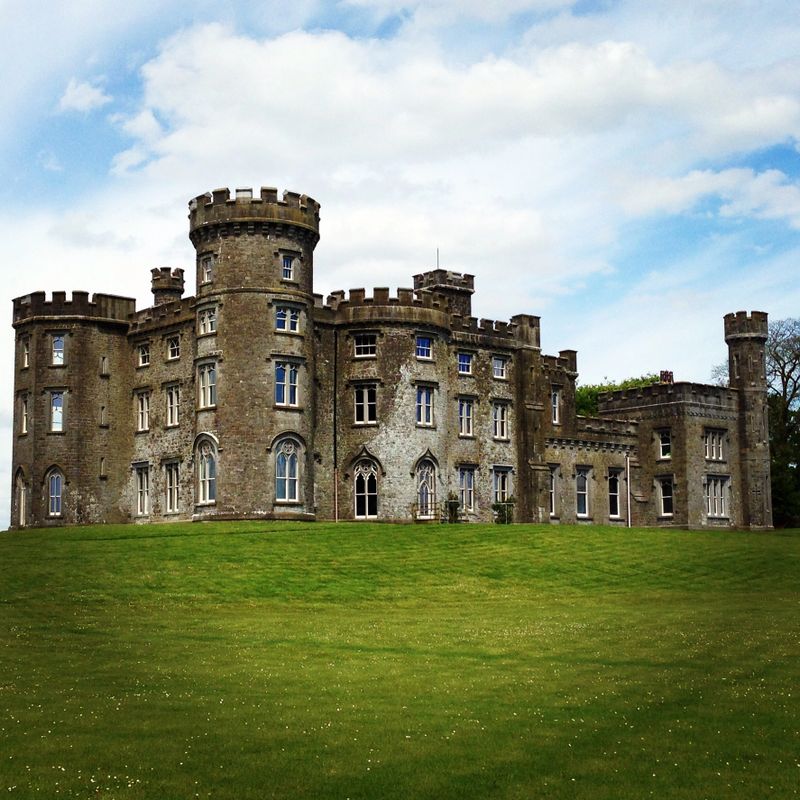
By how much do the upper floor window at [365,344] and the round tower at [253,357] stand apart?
129 inches

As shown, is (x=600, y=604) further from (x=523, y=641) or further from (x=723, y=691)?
(x=723, y=691)

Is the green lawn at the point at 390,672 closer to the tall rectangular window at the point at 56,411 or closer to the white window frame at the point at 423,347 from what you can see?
the white window frame at the point at 423,347

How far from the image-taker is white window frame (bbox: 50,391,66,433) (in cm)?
6562

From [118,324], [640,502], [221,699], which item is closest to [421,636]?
[221,699]

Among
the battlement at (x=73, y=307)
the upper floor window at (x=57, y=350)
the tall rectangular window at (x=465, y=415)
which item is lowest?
the tall rectangular window at (x=465, y=415)

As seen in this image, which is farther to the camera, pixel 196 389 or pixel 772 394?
pixel 772 394

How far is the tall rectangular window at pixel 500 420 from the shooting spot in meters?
68.8

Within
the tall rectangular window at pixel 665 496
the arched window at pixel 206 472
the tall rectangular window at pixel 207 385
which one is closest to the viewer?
the arched window at pixel 206 472

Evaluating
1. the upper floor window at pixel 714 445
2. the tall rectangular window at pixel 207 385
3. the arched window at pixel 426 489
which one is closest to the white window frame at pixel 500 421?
the arched window at pixel 426 489

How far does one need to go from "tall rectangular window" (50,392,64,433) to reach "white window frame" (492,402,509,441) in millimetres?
22827

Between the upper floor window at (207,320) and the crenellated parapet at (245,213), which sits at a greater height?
the crenellated parapet at (245,213)

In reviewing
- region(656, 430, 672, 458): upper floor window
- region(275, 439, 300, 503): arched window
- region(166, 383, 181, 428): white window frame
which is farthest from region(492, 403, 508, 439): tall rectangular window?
region(166, 383, 181, 428): white window frame

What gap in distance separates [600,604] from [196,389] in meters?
29.4

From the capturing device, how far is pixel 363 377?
6328 centimetres
